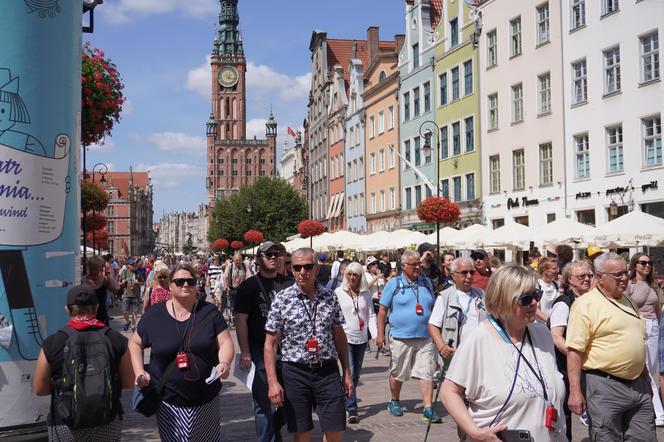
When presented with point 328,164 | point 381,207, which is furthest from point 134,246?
point 381,207

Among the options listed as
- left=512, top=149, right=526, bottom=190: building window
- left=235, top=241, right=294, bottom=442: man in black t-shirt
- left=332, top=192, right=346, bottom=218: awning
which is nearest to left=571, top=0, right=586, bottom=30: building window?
left=512, top=149, right=526, bottom=190: building window

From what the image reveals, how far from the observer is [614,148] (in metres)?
25.1

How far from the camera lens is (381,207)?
48.0 metres

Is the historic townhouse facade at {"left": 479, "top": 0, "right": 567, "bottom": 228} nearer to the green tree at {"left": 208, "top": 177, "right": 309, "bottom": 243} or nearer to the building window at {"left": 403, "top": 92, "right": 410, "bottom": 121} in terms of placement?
the building window at {"left": 403, "top": 92, "right": 410, "bottom": 121}

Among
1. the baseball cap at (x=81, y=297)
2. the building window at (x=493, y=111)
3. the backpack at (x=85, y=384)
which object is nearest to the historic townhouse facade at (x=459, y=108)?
the building window at (x=493, y=111)

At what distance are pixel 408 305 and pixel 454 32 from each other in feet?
99.3

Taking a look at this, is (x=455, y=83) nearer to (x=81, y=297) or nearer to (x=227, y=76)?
(x=81, y=297)

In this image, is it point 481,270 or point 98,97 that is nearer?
point 481,270

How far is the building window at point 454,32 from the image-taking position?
36250 mm

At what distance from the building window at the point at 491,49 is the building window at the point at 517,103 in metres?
1.98

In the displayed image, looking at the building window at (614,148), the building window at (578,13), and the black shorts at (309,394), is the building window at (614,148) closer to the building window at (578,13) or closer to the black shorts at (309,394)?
the building window at (578,13)

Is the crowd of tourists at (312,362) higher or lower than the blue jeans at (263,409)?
higher

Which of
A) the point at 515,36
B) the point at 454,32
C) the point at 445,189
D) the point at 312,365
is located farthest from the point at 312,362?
the point at 454,32

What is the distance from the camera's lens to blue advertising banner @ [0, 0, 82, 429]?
20.7ft
